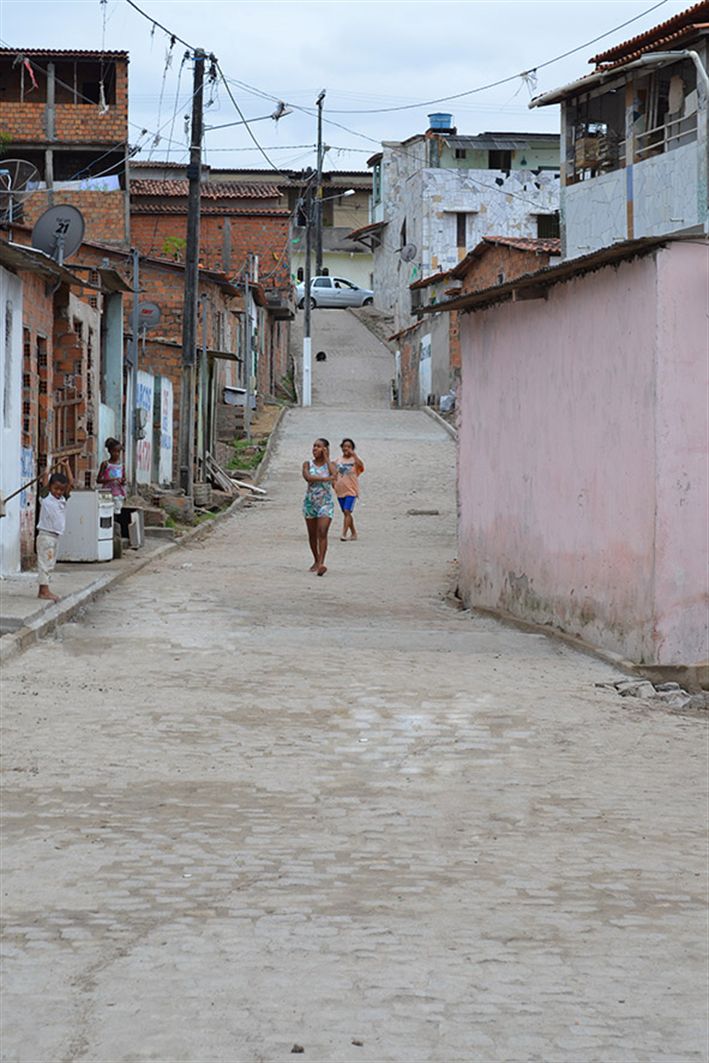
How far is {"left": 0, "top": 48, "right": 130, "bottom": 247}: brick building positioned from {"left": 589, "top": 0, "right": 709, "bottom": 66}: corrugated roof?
2246cm

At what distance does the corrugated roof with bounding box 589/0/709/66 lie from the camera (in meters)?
20.2

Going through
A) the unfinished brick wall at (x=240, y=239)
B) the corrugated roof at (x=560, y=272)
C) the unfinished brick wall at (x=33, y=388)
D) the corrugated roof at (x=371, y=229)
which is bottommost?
the unfinished brick wall at (x=33, y=388)

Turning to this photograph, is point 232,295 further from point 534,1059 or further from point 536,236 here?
point 534,1059

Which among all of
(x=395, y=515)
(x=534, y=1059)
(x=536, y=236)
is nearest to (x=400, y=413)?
(x=536, y=236)

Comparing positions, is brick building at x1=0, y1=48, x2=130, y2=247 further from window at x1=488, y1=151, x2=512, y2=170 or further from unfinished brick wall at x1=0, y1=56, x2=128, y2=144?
window at x1=488, y1=151, x2=512, y2=170

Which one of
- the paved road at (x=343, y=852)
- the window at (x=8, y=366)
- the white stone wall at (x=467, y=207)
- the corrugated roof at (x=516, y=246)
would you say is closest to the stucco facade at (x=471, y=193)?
the white stone wall at (x=467, y=207)

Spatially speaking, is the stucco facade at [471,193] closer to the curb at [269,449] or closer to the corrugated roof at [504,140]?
the corrugated roof at [504,140]

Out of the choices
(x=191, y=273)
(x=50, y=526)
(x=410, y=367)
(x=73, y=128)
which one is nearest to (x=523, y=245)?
(x=191, y=273)

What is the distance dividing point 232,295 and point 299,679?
31296 millimetres

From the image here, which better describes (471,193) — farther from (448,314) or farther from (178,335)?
(178,335)

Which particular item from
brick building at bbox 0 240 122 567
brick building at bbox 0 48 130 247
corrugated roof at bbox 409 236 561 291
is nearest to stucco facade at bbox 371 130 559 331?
corrugated roof at bbox 409 236 561 291

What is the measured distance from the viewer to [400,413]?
4744 centimetres

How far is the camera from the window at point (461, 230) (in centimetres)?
5838

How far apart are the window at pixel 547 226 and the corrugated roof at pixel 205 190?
10.2 m
